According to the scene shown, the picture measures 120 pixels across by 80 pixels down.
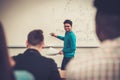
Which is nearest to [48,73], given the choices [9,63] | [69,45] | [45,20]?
[9,63]

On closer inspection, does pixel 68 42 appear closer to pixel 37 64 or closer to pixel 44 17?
pixel 44 17

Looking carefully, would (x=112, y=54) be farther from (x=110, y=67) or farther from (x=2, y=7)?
(x=2, y=7)

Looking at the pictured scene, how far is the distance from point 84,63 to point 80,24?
474 centimetres

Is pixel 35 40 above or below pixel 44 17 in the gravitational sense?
below

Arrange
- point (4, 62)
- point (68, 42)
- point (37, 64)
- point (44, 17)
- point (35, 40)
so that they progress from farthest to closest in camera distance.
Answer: point (44, 17) → point (68, 42) → point (35, 40) → point (37, 64) → point (4, 62)

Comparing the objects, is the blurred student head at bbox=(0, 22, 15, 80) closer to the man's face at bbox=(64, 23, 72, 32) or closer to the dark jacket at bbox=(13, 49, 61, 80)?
the dark jacket at bbox=(13, 49, 61, 80)

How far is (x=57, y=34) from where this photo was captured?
588 cm

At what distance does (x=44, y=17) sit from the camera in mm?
5840

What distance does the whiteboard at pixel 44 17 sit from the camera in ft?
19.1

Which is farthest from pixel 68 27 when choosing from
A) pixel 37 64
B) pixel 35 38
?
pixel 37 64

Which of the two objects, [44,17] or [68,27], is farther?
[44,17]

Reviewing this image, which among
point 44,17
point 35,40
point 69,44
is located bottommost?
point 69,44

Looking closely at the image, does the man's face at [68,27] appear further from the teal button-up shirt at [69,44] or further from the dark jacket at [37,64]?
the dark jacket at [37,64]

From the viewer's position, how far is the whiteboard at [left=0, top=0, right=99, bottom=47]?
5824 mm
